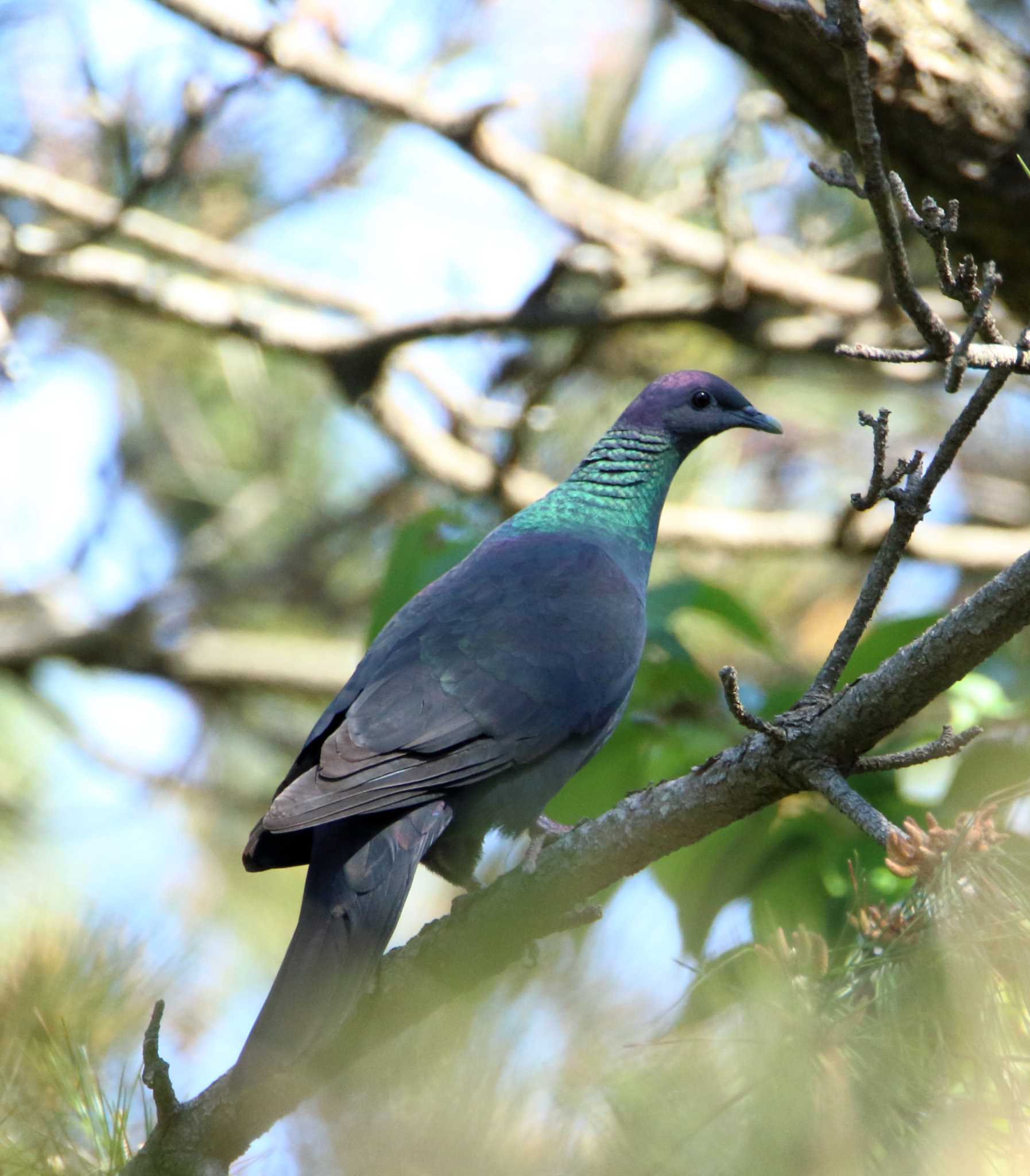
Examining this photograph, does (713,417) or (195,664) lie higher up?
(713,417)

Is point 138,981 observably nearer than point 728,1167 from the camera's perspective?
No

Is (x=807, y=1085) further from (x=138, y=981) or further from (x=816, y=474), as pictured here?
(x=816, y=474)

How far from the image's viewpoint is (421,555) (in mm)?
3436

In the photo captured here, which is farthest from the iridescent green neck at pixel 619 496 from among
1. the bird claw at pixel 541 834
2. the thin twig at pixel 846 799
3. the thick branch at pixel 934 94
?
the thin twig at pixel 846 799

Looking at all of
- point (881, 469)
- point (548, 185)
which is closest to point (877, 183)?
point (881, 469)

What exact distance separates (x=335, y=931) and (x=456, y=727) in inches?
20.4

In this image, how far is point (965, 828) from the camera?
67.1 inches

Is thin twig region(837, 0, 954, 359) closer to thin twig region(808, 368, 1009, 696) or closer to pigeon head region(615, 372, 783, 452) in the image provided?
thin twig region(808, 368, 1009, 696)

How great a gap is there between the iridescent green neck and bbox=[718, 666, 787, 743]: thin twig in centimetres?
145

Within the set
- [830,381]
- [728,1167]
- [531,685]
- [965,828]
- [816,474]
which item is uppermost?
[965,828]

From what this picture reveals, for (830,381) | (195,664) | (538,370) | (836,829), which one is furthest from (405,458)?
(836,829)

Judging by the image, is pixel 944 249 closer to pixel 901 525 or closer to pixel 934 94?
pixel 901 525

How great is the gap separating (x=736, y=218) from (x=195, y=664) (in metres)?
2.67

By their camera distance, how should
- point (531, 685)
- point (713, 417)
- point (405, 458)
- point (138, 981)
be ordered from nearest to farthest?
point (138, 981) → point (531, 685) → point (713, 417) → point (405, 458)
